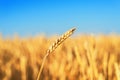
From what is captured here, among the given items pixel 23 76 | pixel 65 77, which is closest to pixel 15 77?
pixel 23 76

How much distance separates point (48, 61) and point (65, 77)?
2.68 feet

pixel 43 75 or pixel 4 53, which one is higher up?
pixel 4 53

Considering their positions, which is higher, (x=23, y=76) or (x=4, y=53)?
(x=4, y=53)

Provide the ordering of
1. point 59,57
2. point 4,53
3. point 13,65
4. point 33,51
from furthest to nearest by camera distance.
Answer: point 4,53 < point 33,51 < point 59,57 < point 13,65

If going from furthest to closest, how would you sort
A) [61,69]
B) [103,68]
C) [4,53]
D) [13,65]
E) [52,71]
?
[4,53] → [13,65] → [52,71] → [61,69] → [103,68]

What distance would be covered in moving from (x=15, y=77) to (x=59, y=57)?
652mm

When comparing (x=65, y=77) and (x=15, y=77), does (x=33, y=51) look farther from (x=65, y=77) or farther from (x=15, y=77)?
(x=65, y=77)

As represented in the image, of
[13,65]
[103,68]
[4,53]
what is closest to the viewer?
[103,68]

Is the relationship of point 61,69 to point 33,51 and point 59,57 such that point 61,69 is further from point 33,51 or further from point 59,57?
point 33,51

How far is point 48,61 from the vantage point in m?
3.62

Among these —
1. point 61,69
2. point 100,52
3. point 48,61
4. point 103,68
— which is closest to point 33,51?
point 48,61

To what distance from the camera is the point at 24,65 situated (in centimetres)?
311

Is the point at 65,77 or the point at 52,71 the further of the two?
the point at 52,71

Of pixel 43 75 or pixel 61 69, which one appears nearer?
pixel 61 69
